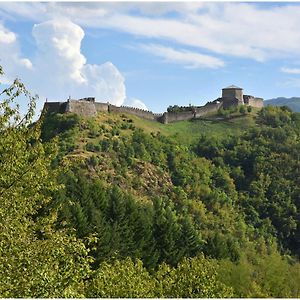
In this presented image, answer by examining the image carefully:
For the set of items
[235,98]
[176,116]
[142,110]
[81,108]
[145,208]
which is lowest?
[145,208]

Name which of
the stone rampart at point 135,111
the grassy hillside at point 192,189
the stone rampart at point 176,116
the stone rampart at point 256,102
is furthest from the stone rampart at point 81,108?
the stone rampart at point 256,102

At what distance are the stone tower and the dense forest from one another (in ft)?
16.5

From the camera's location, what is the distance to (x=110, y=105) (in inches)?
4754

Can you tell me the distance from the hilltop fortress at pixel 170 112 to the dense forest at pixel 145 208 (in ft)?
7.81

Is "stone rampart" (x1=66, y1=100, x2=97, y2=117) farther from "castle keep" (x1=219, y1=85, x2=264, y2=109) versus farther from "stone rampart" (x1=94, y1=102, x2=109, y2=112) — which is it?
"castle keep" (x1=219, y1=85, x2=264, y2=109)

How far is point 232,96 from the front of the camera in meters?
153

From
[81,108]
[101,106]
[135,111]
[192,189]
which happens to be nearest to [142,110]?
[135,111]

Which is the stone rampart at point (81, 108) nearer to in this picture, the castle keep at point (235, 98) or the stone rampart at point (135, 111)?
the stone rampart at point (135, 111)

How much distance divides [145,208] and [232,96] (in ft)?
→ 248

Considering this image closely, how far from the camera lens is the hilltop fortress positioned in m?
111

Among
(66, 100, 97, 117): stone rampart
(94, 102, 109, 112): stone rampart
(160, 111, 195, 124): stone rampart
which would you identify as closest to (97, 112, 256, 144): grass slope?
(160, 111, 195, 124): stone rampart

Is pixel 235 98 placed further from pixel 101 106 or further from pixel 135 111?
pixel 101 106

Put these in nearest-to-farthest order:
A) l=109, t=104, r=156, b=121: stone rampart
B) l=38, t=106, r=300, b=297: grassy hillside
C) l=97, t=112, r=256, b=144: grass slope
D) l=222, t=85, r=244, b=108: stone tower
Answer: l=38, t=106, r=300, b=297: grassy hillside
l=109, t=104, r=156, b=121: stone rampart
l=97, t=112, r=256, b=144: grass slope
l=222, t=85, r=244, b=108: stone tower

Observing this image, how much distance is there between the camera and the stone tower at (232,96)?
500 feet
